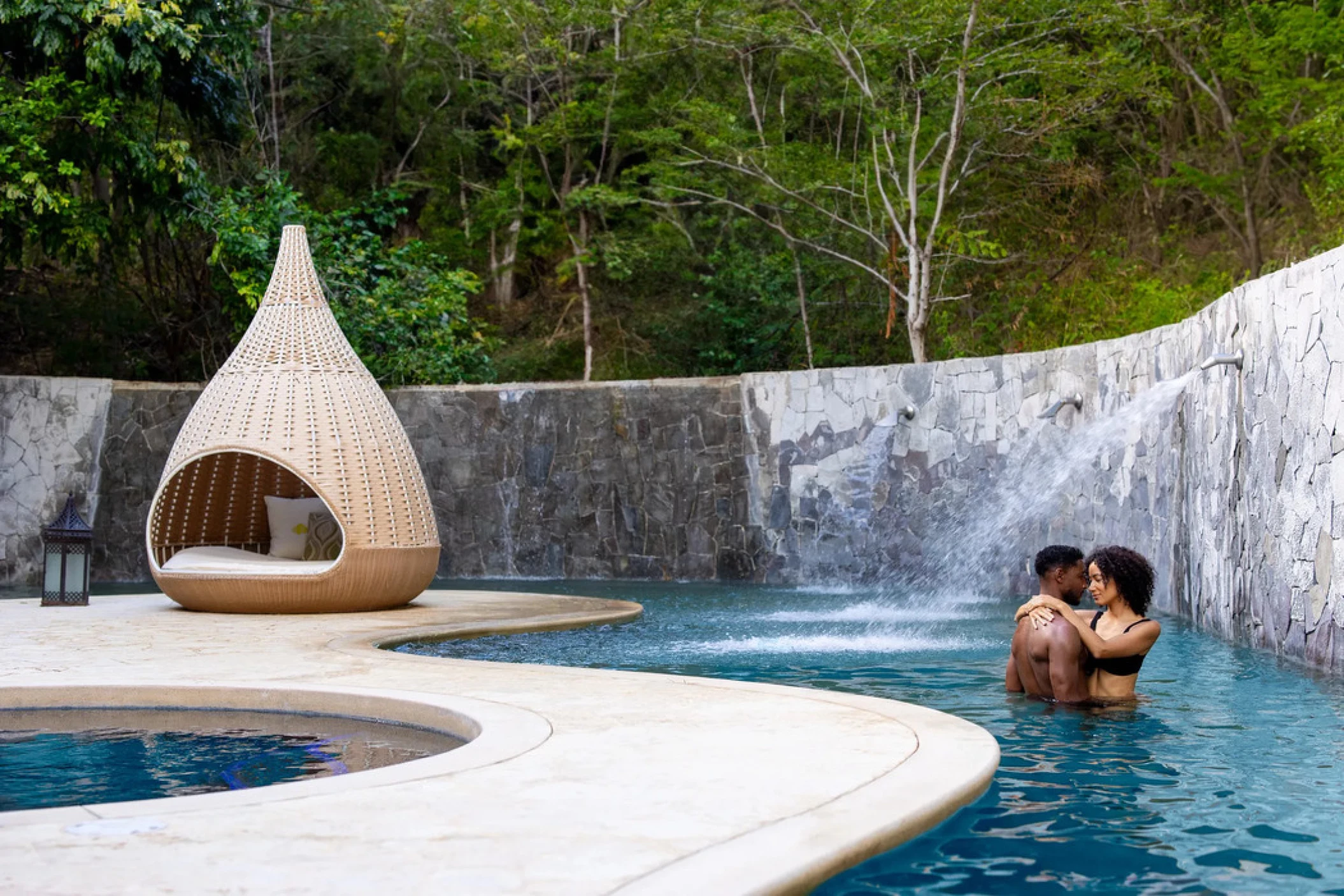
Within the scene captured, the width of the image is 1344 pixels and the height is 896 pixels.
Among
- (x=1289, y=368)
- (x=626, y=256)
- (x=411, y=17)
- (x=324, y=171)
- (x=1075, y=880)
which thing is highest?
(x=411, y=17)

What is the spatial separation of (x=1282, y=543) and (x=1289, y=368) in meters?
0.87

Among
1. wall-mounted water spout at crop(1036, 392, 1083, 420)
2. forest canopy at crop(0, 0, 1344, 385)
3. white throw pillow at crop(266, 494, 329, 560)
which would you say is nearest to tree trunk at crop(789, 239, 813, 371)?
forest canopy at crop(0, 0, 1344, 385)

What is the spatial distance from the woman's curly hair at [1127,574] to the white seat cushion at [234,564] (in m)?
5.34

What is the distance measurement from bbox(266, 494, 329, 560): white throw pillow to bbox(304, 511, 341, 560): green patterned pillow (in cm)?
4

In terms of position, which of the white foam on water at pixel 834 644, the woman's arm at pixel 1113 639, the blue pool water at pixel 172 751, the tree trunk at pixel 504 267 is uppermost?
the tree trunk at pixel 504 267

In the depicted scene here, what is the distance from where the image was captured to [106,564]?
1366 cm

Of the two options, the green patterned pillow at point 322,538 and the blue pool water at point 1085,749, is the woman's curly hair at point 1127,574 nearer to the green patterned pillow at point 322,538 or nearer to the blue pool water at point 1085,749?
the blue pool water at point 1085,749

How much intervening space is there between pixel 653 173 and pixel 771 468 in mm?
7401

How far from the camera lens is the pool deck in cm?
275

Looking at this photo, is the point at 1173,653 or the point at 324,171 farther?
the point at 324,171

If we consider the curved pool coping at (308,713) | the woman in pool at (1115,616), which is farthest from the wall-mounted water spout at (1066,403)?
the curved pool coping at (308,713)

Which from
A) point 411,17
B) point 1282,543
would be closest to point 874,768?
point 1282,543

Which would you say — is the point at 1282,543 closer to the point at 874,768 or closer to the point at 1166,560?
the point at 1166,560

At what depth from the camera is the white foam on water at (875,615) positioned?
30.5ft
